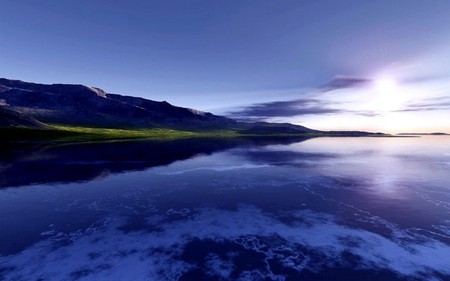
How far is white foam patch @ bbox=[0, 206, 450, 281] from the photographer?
55.2 feet

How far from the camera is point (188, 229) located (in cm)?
2403

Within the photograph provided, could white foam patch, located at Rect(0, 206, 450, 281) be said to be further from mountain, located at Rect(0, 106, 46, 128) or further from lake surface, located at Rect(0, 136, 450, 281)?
mountain, located at Rect(0, 106, 46, 128)

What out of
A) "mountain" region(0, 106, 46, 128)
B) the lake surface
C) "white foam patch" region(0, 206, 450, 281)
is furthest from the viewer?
"mountain" region(0, 106, 46, 128)

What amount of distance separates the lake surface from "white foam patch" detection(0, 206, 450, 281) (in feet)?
0.28

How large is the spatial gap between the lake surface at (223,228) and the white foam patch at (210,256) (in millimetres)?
84

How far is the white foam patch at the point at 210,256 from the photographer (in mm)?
16828

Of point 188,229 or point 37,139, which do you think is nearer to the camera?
point 188,229

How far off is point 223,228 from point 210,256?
18.2 feet

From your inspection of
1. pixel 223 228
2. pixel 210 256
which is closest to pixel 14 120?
pixel 223 228

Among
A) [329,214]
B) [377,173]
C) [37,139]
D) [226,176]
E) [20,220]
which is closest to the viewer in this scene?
[20,220]

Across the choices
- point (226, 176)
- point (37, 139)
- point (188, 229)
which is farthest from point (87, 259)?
point (37, 139)

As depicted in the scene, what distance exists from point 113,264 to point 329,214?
20995 millimetres

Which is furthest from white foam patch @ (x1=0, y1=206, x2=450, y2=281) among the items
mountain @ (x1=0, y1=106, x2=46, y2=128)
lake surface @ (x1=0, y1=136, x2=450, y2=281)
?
mountain @ (x1=0, y1=106, x2=46, y2=128)

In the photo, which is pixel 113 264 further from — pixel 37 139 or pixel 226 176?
pixel 37 139
